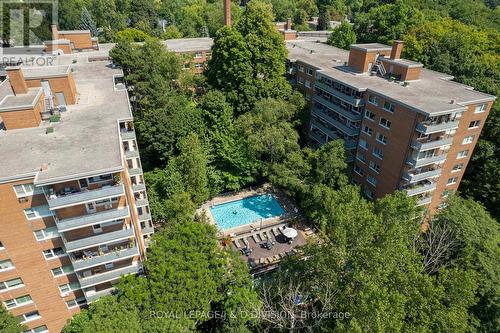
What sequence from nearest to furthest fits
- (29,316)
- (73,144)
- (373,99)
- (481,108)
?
(73,144) → (29,316) → (481,108) → (373,99)

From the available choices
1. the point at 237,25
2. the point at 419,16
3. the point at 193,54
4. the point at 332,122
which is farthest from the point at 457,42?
the point at 193,54

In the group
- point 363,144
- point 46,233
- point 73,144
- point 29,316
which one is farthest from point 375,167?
point 29,316

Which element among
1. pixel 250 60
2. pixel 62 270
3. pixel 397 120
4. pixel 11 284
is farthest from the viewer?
pixel 250 60

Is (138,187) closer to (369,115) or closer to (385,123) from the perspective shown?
(369,115)

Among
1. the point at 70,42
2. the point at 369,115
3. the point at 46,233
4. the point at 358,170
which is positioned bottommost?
→ the point at 358,170

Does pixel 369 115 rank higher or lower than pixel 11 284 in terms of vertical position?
higher

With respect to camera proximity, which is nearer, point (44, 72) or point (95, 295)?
point (95, 295)

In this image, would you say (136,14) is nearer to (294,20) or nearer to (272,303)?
(294,20)

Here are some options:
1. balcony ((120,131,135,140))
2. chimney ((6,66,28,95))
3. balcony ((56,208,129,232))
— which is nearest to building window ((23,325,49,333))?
balcony ((56,208,129,232))

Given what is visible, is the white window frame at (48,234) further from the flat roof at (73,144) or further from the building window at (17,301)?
the building window at (17,301)
